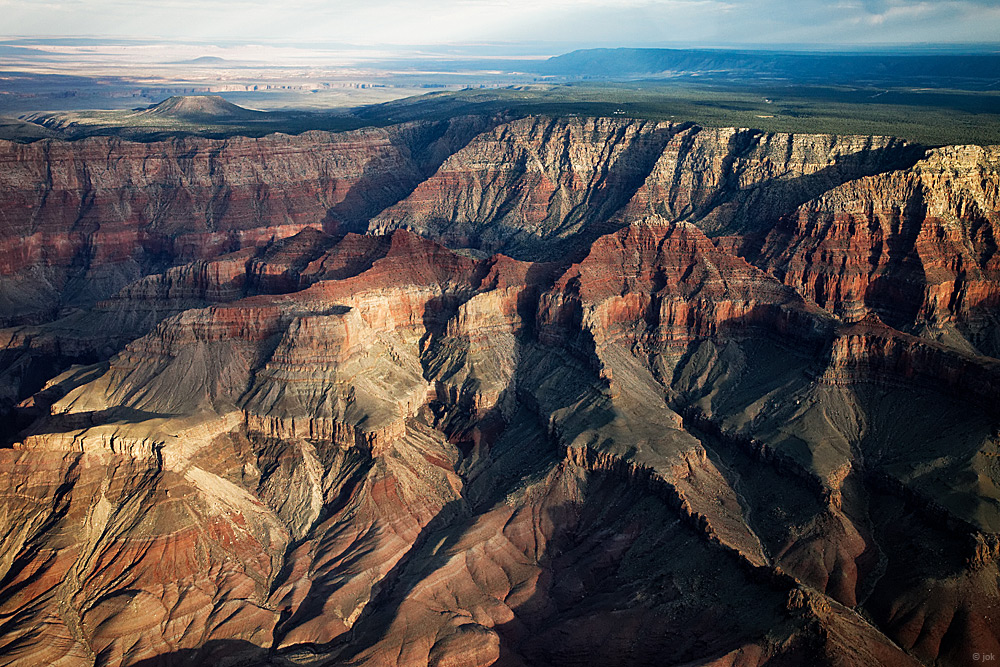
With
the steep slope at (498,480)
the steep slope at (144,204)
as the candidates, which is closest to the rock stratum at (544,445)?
the steep slope at (498,480)

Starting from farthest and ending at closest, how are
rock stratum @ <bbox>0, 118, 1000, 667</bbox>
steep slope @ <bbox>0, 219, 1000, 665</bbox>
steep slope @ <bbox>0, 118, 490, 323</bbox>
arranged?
steep slope @ <bbox>0, 118, 490, 323</bbox> < rock stratum @ <bbox>0, 118, 1000, 667</bbox> < steep slope @ <bbox>0, 219, 1000, 665</bbox>

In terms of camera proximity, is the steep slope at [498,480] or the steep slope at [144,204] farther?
the steep slope at [144,204]

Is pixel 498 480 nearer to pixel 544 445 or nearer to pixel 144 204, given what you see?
pixel 544 445

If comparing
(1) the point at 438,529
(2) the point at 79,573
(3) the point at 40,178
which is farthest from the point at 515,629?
(3) the point at 40,178


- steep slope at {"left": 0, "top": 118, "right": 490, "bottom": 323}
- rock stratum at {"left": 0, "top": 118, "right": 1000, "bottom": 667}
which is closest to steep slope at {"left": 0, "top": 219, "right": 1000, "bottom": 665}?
rock stratum at {"left": 0, "top": 118, "right": 1000, "bottom": 667}

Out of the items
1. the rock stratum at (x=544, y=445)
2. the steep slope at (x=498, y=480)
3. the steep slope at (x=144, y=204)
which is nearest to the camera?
the steep slope at (x=498, y=480)

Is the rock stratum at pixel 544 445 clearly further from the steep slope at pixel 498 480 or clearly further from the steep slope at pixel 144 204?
the steep slope at pixel 144 204

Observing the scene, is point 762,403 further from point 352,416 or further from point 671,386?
point 352,416

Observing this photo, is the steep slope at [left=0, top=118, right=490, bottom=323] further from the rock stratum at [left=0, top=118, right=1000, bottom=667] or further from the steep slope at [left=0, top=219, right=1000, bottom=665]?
the steep slope at [left=0, top=219, right=1000, bottom=665]
